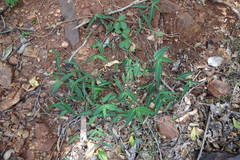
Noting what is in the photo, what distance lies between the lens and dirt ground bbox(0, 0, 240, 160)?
2348 mm

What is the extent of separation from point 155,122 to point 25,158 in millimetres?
1289

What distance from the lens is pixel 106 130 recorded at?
7.81 ft

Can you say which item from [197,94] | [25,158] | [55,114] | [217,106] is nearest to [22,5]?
[55,114]

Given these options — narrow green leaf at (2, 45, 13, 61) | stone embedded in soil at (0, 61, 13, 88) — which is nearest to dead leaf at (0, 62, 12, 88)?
stone embedded in soil at (0, 61, 13, 88)

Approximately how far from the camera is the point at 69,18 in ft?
8.54

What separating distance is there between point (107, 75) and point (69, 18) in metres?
0.74

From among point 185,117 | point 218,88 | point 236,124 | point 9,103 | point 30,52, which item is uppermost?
point 30,52

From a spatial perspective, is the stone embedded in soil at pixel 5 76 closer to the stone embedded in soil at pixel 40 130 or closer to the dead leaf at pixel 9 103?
the dead leaf at pixel 9 103

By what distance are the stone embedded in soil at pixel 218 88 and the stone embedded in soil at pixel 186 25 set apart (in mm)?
590

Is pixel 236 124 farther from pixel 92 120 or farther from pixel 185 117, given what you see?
pixel 92 120

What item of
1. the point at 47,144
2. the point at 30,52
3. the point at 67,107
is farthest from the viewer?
the point at 30,52

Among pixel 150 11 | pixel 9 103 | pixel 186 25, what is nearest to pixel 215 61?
pixel 186 25

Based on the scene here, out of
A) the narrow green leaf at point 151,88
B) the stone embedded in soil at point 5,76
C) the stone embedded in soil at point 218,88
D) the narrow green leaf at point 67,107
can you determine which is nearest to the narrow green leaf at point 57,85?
the narrow green leaf at point 67,107

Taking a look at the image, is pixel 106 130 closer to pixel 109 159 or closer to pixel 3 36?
pixel 109 159
